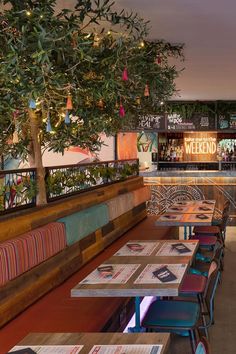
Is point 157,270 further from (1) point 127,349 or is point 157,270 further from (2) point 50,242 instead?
(1) point 127,349

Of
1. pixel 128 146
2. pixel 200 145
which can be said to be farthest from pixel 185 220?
pixel 128 146

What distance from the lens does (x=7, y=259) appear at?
3846mm

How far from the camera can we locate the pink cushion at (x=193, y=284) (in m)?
4.61

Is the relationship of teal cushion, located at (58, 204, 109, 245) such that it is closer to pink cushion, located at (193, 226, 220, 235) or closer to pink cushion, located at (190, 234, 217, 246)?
pink cushion, located at (190, 234, 217, 246)

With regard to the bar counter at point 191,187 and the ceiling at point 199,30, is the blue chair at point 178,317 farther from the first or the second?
the bar counter at point 191,187

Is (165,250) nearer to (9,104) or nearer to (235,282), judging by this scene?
(9,104)

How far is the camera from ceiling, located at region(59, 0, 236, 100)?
4.46 meters

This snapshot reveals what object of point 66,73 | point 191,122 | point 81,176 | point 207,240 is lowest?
point 207,240

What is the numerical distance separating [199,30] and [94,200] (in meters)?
2.55

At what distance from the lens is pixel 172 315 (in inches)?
154

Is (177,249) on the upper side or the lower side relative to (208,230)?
upper

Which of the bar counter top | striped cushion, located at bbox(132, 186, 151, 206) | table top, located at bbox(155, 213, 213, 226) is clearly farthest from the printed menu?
the bar counter top

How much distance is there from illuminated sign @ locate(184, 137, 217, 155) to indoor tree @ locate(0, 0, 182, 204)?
23.4ft

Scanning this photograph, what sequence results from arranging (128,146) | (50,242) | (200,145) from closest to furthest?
(50,242), (200,145), (128,146)
